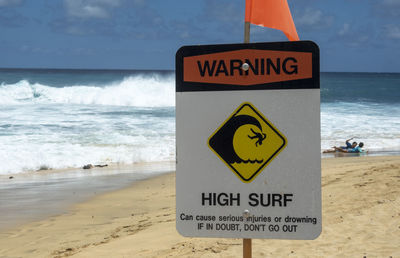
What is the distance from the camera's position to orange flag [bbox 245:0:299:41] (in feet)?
7.75

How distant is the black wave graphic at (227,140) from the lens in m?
2.03

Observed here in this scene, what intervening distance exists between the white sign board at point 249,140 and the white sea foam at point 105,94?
32811 mm

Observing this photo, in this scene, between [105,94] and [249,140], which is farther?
[105,94]

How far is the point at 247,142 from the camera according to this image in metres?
2.01

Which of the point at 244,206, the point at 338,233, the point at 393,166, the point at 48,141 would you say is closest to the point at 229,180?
the point at 244,206

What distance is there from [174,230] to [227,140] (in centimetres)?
413

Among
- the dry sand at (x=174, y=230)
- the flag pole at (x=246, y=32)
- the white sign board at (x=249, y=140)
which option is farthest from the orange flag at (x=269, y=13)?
the dry sand at (x=174, y=230)

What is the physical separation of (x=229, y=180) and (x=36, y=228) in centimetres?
597

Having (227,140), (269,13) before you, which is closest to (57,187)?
(269,13)

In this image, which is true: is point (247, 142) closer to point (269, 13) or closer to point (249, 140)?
point (249, 140)

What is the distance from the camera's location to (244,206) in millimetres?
2051

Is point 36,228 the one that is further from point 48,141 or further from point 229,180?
point 48,141

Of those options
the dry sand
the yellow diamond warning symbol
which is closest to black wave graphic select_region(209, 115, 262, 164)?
the yellow diamond warning symbol

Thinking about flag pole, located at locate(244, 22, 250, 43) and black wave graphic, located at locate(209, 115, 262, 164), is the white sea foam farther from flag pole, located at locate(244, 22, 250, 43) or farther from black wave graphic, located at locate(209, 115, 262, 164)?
black wave graphic, located at locate(209, 115, 262, 164)
